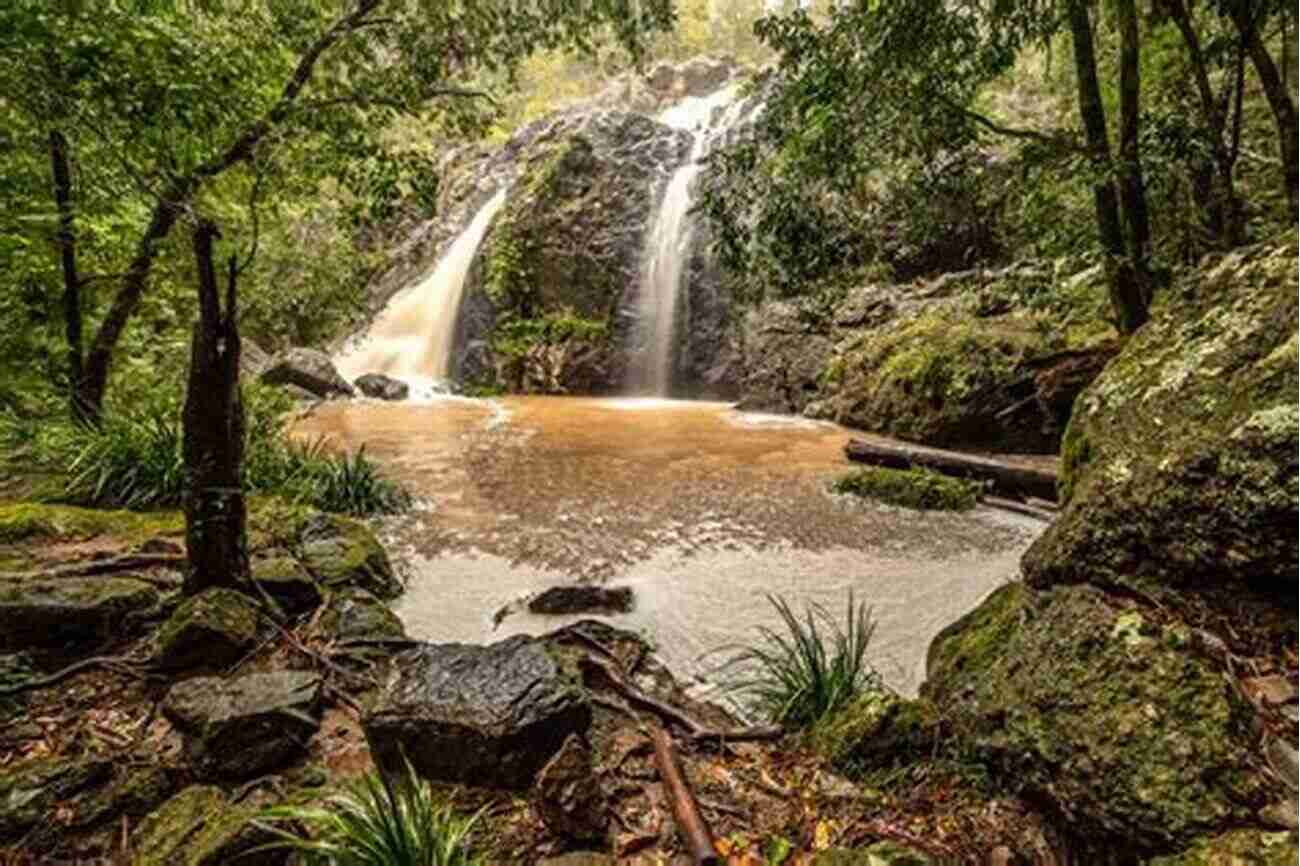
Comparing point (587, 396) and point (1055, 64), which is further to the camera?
point (587, 396)

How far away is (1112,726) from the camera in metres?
2.18

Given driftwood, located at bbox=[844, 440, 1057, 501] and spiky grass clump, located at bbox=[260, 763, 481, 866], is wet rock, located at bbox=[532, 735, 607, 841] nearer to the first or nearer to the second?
spiky grass clump, located at bbox=[260, 763, 481, 866]

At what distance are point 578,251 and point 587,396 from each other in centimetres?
415

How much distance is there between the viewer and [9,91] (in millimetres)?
3545

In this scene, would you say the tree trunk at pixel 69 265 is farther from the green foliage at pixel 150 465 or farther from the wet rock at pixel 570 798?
the wet rock at pixel 570 798

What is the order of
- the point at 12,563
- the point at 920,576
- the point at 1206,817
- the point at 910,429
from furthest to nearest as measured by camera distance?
the point at 910,429 → the point at 920,576 → the point at 12,563 → the point at 1206,817

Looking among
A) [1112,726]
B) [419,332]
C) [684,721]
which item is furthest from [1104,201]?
[419,332]

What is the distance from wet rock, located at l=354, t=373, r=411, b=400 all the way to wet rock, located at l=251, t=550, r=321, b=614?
1313cm

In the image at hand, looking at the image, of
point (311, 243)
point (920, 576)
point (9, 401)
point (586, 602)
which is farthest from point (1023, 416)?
point (311, 243)

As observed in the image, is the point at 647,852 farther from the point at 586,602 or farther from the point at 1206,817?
the point at 586,602

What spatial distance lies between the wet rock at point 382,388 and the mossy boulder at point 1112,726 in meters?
15.8

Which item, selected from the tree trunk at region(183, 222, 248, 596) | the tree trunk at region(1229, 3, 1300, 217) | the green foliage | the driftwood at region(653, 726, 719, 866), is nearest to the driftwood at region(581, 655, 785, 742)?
the driftwood at region(653, 726, 719, 866)

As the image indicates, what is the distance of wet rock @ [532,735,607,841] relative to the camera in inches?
94.0

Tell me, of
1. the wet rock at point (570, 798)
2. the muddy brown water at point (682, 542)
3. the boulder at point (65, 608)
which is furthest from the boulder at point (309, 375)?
the wet rock at point (570, 798)
